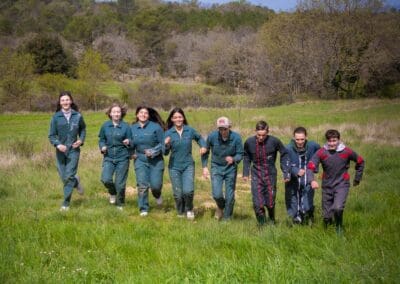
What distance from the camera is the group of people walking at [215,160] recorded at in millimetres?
6965

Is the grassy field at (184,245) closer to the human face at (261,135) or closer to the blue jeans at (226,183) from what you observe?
the blue jeans at (226,183)

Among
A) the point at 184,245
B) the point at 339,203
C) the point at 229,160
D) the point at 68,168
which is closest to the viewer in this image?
the point at 184,245

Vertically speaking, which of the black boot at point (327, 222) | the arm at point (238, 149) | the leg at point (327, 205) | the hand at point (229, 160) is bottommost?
the black boot at point (327, 222)

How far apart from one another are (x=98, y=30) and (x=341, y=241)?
9637cm

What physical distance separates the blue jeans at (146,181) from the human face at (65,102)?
69.3 inches

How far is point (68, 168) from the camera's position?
28.6 ft

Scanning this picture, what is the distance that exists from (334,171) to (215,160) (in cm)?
214

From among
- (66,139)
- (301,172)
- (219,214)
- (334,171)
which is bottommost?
(219,214)

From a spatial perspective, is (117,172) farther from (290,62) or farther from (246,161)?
(290,62)

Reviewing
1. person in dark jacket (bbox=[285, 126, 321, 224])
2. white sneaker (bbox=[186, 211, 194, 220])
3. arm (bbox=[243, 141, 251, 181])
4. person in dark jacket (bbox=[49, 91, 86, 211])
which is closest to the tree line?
person in dark jacket (bbox=[49, 91, 86, 211])

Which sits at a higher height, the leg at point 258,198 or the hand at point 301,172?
the hand at point 301,172

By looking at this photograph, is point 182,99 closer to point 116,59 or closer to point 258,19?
point 116,59

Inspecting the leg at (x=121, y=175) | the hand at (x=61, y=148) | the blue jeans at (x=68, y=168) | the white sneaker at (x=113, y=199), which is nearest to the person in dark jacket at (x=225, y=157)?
the leg at (x=121, y=175)

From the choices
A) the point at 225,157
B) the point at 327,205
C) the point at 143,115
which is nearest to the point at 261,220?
the point at 327,205
